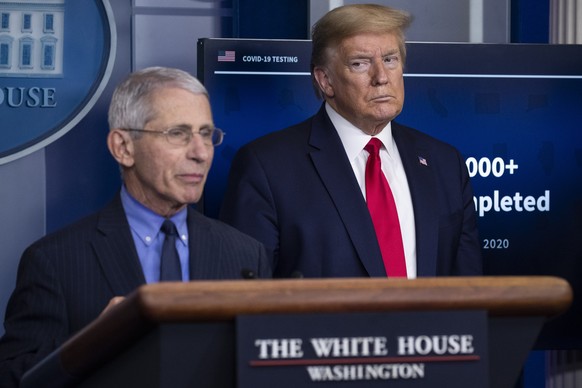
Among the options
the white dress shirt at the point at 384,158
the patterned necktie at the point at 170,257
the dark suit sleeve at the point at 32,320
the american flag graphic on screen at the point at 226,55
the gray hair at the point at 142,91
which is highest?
the american flag graphic on screen at the point at 226,55

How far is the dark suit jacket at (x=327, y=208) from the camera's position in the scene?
3.13 metres

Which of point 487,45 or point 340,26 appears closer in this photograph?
point 340,26

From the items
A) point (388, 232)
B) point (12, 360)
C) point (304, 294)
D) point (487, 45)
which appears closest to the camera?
point (304, 294)

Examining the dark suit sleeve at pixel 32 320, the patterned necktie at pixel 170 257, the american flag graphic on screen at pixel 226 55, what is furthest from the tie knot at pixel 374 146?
the dark suit sleeve at pixel 32 320

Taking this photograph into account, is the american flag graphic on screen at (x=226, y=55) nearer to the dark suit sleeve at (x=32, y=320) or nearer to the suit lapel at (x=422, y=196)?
the suit lapel at (x=422, y=196)

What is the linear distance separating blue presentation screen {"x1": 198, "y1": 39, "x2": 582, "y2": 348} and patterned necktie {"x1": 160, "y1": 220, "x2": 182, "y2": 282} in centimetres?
194

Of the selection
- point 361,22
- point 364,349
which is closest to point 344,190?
point 361,22

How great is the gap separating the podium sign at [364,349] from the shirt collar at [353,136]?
6.26 feet

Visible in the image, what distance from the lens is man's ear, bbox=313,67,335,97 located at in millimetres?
3303

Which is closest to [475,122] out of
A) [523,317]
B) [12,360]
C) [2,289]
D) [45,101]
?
[45,101]

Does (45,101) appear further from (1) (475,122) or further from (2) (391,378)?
(2) (391,378)

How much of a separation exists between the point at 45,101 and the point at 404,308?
10.6ft

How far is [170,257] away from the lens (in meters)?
2.28

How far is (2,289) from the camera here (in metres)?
4.30
